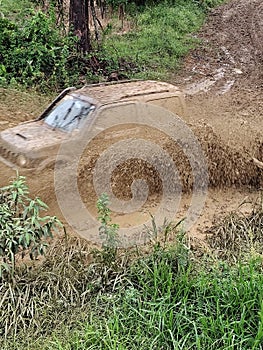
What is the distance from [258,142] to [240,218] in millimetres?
2335

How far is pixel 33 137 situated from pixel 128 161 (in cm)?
157

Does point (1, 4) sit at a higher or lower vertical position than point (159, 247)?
higher

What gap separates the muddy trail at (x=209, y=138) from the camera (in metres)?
8.81

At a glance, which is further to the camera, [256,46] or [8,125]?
[256,46]

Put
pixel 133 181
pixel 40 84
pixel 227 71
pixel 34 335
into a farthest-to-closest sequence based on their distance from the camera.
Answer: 1. pixel 227 71
2. pixel 40 84
3. pixel 133 181
4. pixel 34 335

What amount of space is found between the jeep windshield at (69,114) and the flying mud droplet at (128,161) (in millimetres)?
217

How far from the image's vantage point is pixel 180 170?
386 inches

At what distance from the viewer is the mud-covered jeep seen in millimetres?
8266

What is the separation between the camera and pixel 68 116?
887 cm

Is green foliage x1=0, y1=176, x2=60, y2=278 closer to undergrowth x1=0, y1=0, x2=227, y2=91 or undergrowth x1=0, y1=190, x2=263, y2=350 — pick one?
undergrowth x1=0, y1=190, x2=263, y2=350

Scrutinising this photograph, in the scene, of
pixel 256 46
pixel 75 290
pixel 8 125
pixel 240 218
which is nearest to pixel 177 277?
pixel 75 290

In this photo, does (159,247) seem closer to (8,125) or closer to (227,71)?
(8,125)

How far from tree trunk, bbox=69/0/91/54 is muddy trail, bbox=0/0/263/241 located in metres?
2.53

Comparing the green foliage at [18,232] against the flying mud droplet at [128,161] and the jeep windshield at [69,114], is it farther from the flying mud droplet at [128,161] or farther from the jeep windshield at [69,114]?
the jeep windshield at [69,114]
